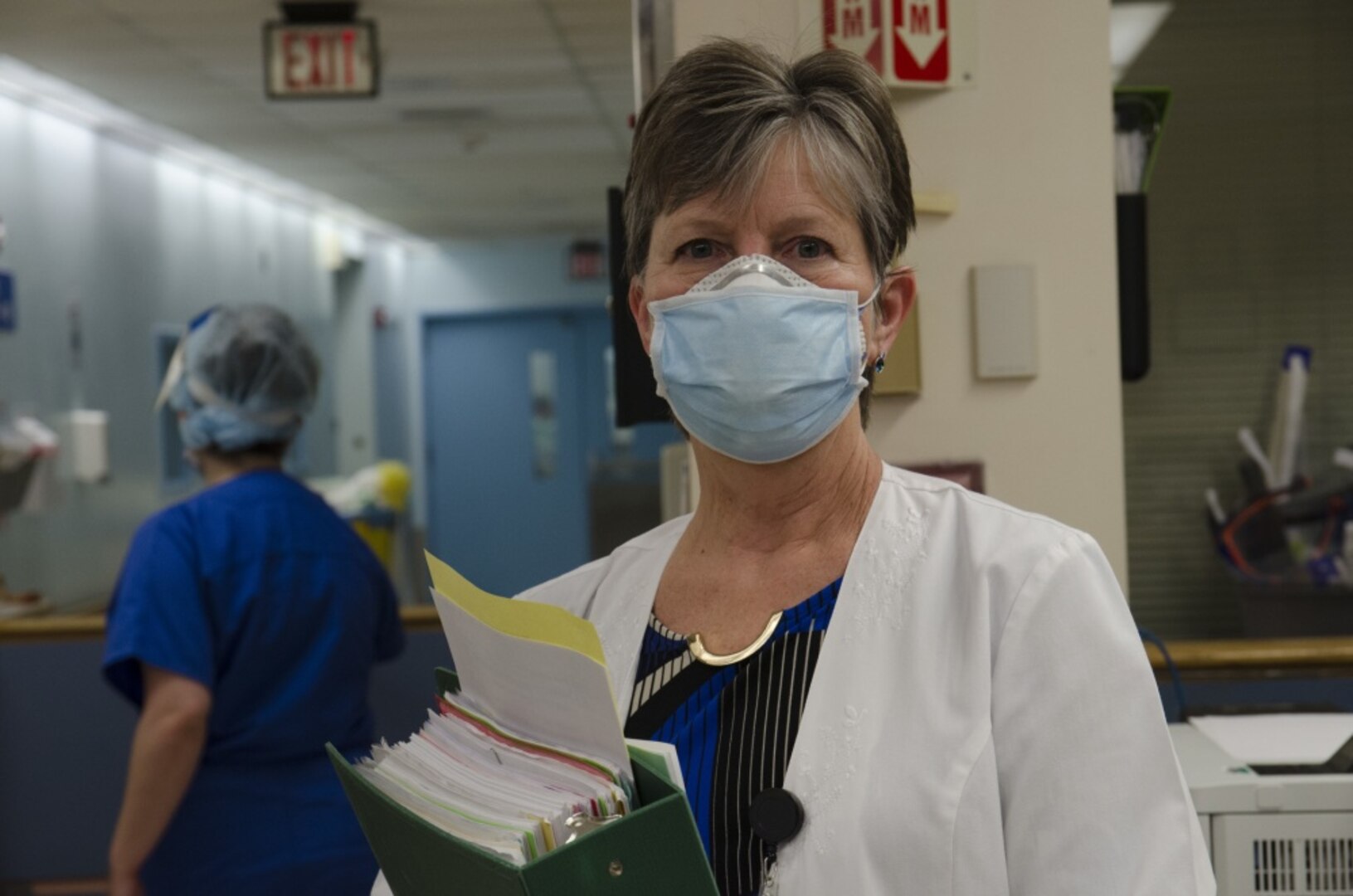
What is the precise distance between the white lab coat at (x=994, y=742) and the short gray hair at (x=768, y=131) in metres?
0.29

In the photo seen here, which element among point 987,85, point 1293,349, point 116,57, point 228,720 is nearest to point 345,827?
point 228,720

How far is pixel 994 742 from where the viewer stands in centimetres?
96

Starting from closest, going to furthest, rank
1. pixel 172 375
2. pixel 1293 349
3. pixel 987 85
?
pixel 987 85
pixel 172 375
pixel 1293 349

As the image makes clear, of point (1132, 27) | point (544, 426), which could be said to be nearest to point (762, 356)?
point (1132, 27)

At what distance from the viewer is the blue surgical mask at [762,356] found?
1.09m

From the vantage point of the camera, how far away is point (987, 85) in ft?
6.96

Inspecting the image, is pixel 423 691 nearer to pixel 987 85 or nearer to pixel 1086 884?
pixel 987 85

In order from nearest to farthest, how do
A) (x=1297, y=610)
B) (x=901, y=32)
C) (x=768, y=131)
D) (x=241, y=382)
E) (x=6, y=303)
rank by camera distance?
(x=768, y=131) < (x=901, y=32) < (x=241, y=382) < (x=1297, y=610) < (x=6, y=303)

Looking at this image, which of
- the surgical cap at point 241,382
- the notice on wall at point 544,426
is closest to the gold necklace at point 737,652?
the surgical cap at point 241,382

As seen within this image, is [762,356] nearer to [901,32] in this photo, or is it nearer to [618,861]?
[618,861]

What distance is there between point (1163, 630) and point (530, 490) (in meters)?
7.58

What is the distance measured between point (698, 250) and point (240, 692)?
4.97 ft

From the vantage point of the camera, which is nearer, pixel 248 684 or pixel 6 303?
pixel 248 684

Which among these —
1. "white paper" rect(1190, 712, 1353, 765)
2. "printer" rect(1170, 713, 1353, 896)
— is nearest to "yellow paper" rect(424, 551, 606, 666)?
"printer" rect(1170, 713, 1353, 896)
